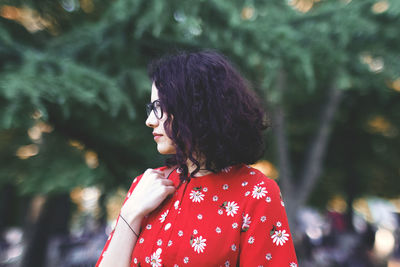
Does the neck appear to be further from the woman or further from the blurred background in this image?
the blurred background

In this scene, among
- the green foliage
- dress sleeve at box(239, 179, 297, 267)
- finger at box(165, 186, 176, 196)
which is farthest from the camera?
the green foliage

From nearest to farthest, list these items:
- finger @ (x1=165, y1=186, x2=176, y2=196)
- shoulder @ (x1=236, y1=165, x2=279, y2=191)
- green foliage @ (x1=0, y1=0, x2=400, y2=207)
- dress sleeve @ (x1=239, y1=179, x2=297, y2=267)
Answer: dress sleeve @ (x1=239, y1=179, x2=297, y2=267)
shoulder @ (x1=236, y1=165, x2=279, y2=191)
finger @ (x1=165, y1=186, x2=176, y2=196)
green foliage @ (x1=0, y1=0, x2=400, y2=207)

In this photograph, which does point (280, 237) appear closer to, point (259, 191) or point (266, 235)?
point (266, 235)

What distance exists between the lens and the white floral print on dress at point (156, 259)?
1.26 meters

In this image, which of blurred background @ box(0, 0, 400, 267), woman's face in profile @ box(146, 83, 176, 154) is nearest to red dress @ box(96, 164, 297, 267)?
woman's face in profile @ box(146, 83, 176, 154)

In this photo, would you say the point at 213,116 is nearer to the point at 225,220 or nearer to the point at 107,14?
the point at 225,220

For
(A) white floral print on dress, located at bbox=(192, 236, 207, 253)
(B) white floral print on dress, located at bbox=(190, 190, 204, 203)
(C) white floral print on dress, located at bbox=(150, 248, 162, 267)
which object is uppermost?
(B) white floral print on dress, located at bbox=(190, 190, 204, 203)

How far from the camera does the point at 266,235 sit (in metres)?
1.18

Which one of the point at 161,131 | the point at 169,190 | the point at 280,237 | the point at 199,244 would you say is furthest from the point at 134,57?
the point at 280,237

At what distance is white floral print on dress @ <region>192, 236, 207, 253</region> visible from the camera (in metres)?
1.22

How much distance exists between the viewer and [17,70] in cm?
289

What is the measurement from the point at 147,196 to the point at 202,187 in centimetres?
23

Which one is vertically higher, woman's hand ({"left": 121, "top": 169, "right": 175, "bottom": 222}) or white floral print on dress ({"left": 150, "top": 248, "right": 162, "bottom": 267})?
woman's hand ({"left": 121, "top": 169, "right": 175, "bottom": 222})

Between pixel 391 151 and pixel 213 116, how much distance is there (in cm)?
779
